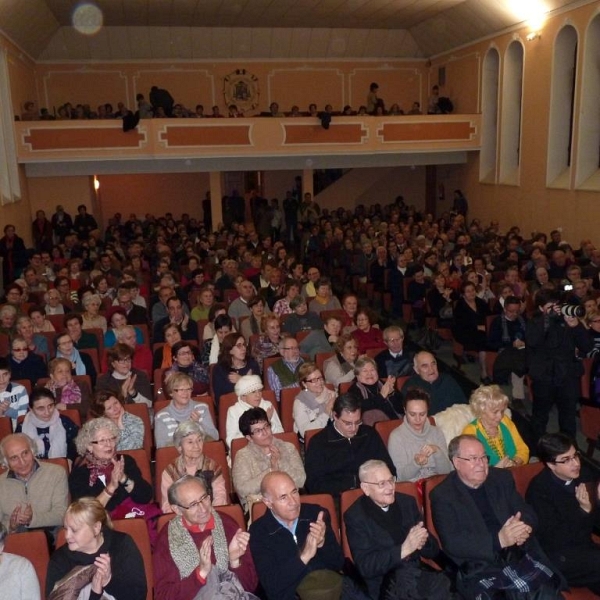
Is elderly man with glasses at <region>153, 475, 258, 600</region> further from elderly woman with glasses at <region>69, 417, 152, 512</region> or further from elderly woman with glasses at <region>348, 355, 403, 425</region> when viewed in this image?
elderly woman with glasses at <region>348, 355, 403, 425</region>

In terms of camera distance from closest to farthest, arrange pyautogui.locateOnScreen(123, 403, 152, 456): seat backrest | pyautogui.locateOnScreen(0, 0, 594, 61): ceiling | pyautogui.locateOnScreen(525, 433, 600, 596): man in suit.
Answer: pyautogui.locateOnScreen(525, 433, 600, 596): man in suit, pyautogui.locateOnScreen(123, 403, 152, 456): seat backrest, pyautogui.locateOnScreen(0, 0, 594, 61): ceiling

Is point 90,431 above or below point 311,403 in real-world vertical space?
above

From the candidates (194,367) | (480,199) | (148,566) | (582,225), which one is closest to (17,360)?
(194,367)

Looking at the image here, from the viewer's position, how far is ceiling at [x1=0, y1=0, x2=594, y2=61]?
13.2m

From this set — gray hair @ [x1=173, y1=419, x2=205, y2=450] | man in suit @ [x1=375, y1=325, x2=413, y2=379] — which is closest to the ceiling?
man in suit @ [x1=375, y1=325, x2=413, y2=379]

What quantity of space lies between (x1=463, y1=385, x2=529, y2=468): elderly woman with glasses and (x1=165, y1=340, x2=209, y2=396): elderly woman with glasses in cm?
218

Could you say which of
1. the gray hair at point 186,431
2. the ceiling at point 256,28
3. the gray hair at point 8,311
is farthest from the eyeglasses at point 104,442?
the ceiling at point 256,28

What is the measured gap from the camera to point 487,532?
3.08m

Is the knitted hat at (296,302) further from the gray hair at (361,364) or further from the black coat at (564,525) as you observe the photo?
the black coat at (564,525)

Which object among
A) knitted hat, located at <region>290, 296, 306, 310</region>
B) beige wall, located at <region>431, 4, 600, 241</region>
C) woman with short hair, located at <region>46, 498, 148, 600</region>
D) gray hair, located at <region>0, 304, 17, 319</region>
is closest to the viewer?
woman with short hair, located at <region>46, 498, 148, 600</region>

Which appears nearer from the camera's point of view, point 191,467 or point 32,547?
point 32,547

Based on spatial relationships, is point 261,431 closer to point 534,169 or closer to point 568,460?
point 568,460

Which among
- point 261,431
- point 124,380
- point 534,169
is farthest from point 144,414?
point 534,169

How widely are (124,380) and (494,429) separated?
2.64 metres
